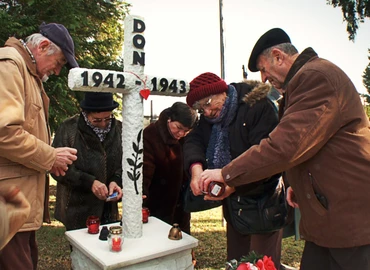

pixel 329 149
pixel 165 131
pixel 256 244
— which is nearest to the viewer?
pixel 329 149

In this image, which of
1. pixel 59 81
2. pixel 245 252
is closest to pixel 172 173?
pixel 245 252

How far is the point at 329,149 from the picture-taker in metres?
1.60

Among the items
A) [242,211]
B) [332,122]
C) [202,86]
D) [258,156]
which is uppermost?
[202,86]

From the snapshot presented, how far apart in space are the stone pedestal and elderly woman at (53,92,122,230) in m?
0.51

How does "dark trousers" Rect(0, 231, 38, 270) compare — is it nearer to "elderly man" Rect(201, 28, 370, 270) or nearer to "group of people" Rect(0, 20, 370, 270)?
"group of people" Rect(0, 20, 370, 270)

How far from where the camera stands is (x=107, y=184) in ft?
9.60

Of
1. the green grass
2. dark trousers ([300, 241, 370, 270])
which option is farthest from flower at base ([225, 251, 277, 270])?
the green grass

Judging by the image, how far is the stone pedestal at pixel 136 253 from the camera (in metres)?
1.93

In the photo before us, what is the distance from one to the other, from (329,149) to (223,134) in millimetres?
816

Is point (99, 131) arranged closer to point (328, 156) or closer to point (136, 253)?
point (136, 253)

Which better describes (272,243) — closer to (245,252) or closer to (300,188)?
(245,252)

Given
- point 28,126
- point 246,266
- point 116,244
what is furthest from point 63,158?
point 246,266

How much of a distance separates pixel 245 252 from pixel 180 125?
4.02ft

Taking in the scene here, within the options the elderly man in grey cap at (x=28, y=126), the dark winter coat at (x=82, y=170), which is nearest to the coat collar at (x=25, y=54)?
the elderly man in grey cap at (x=28, y=126)
